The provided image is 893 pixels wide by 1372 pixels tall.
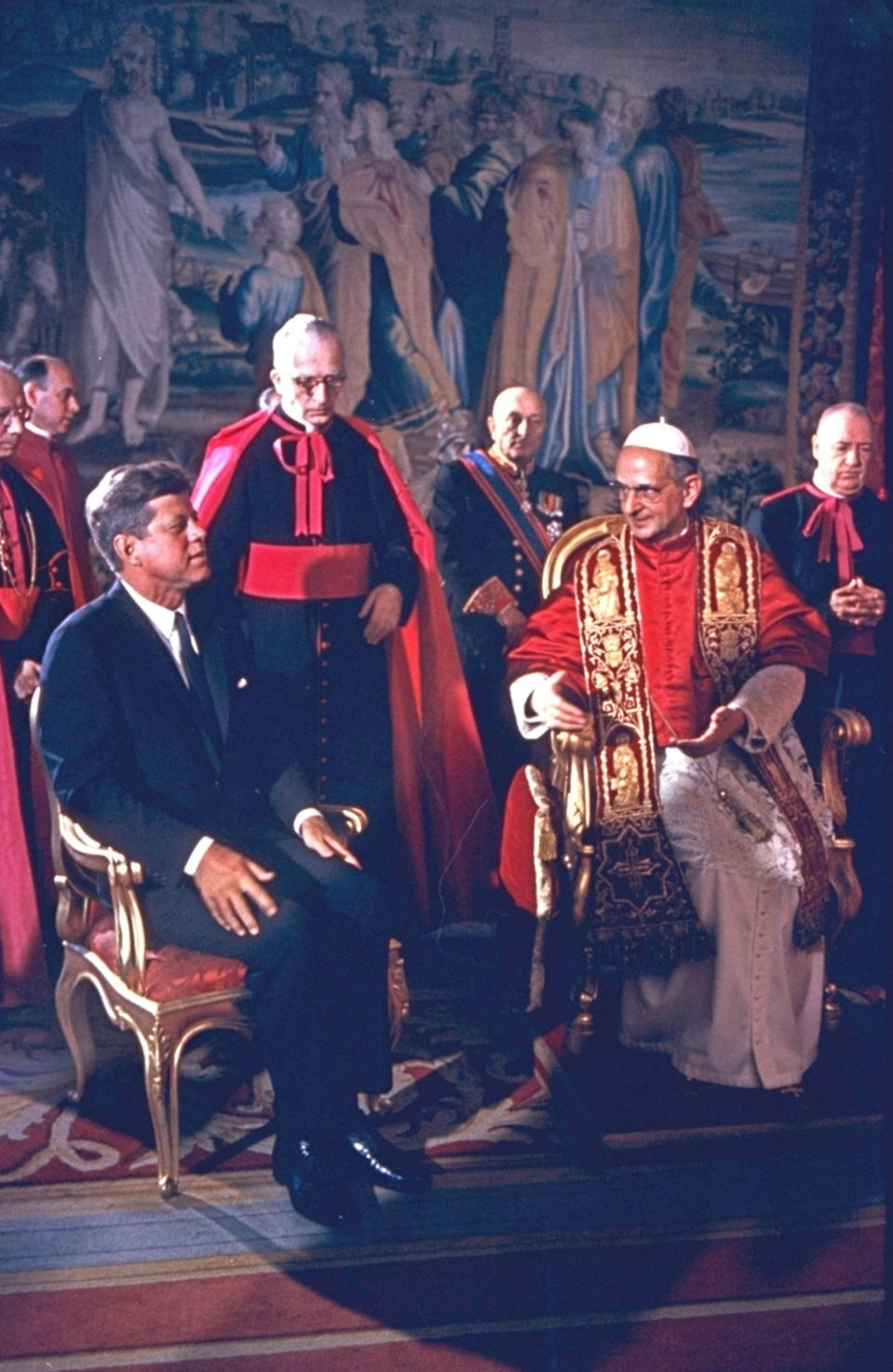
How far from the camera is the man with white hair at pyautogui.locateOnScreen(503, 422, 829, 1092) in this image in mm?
3758

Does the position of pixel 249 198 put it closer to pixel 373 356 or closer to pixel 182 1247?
pixel 373 356

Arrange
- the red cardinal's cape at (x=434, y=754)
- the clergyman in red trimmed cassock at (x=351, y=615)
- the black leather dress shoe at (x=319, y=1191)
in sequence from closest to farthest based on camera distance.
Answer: the black leather dress shoe at (x=319, y=1191)
the clergyman in red trimmed cassock at (x=351, y=615)
the red cardinal's cape at (x=434, y=754)

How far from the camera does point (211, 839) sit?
10.9ft

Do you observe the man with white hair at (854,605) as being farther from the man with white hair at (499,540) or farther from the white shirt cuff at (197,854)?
the white shirt cuff at (197,854)

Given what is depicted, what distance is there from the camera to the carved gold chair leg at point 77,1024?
3668 mm

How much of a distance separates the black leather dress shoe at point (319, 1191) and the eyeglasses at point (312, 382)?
6.59 feet

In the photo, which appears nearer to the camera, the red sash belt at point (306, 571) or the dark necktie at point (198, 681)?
the dark necktie at point (198, 681)

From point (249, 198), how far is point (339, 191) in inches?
11.4

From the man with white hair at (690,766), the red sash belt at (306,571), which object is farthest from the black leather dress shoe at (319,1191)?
the red sash belt at (306,571)

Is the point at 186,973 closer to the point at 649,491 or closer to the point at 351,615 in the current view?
the point at 351,615

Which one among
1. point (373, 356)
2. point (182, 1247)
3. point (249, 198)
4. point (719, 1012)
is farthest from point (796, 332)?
point (182, 1247)

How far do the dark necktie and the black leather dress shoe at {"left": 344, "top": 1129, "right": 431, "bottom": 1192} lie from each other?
1.01 metres

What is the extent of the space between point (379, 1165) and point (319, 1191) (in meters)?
0.20

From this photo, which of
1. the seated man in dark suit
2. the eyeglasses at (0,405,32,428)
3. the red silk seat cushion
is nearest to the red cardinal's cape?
the eyeglasses at (0,405,32,428)
